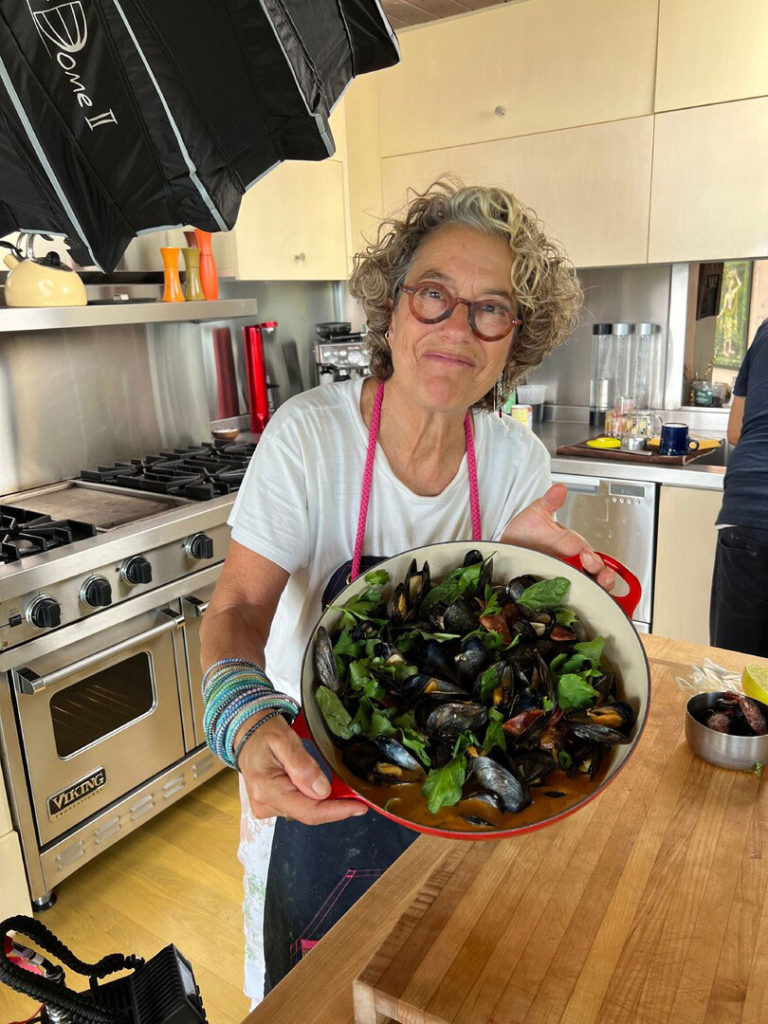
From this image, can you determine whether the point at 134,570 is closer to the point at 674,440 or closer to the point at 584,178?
the point at 674,440

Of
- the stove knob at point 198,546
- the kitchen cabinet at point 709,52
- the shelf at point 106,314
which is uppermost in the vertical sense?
the kitchen cabinet at point 709,52

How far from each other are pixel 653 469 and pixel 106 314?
1.95 meters

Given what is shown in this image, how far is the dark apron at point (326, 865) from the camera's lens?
3.96 ft

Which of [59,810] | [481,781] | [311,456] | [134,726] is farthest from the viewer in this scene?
[134,726]

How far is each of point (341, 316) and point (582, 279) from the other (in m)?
1.22

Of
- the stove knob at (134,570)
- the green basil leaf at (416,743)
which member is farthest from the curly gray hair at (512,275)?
the stove knob at (134,570)

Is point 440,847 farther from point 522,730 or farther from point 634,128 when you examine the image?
point 634,128

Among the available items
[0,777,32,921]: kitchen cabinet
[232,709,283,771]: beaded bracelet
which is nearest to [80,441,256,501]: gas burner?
[0,777,32,921]: kitchen cabinet

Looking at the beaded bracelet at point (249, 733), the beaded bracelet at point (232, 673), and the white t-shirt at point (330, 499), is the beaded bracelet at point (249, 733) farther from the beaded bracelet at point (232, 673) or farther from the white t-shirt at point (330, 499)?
the white t-shirt at point (330, 499)

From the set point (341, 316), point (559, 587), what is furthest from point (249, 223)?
point (559, 587)

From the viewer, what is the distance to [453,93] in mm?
3184

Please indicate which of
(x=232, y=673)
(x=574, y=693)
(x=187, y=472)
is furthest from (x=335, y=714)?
(x=187, y=472)

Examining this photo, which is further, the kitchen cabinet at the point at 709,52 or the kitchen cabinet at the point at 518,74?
the kitchen cabinet at the point at 518,74

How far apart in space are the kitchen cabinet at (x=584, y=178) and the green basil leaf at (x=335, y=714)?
2667 mm
